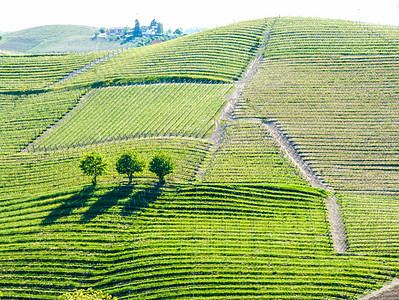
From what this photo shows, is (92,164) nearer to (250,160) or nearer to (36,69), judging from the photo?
(250,160)

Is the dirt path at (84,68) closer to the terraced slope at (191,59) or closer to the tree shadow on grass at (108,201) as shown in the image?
the terraced slope at (191,59)

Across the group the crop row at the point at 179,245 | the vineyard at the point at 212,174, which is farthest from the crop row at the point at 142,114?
the crop row at the point at 179,245

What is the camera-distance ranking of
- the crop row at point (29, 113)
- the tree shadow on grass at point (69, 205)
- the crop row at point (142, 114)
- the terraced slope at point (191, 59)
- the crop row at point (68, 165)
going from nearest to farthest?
the tree shadow on grass at point (69, 205) → the crop row at point (68, 165) → the crop row at point (142, 114) → the crop row at point (29, 113) → the terraced slope at point (191, 59)

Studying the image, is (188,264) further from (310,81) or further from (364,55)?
(364,55)

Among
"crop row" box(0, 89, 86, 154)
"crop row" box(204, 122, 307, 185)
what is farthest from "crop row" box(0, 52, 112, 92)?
"crop row" box(204, 122, 307, 185)

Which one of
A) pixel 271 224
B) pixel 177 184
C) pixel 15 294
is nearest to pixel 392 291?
pixel 271 224

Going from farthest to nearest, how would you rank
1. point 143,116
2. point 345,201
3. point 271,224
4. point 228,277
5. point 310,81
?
1. point 310,81
2. point 143,116
3. point 345,201
4. point 271,224
5. point 228,277
